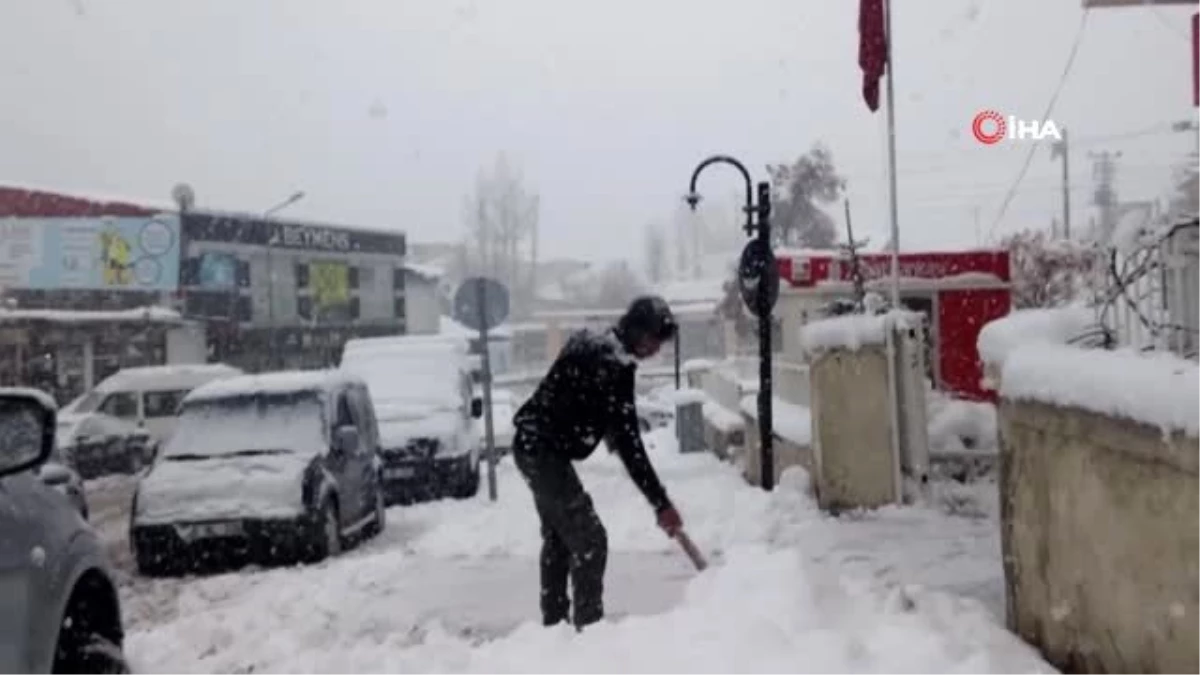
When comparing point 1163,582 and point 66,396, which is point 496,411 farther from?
point 1163,582

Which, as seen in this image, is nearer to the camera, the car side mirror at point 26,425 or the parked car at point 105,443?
the car side mirror at point 26,425

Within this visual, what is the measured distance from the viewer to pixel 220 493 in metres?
12.1

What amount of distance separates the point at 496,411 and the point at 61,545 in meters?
24.1

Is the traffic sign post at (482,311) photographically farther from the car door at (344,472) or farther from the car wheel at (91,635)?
the car wheel at (91,635)

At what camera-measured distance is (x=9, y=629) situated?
415 cm

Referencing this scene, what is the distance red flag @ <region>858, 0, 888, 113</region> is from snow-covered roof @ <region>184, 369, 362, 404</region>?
591 cm

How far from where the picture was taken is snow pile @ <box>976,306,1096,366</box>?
5.99m

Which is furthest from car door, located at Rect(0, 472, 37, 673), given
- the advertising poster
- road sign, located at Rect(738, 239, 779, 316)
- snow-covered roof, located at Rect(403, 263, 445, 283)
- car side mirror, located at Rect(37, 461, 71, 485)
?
snow-covered roof, located at Rect(403, 263, 445, 283)

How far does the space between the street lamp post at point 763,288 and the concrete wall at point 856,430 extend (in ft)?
5.69

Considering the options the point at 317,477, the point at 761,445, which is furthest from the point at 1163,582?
the point at 761,445

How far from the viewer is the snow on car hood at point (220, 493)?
1203cm

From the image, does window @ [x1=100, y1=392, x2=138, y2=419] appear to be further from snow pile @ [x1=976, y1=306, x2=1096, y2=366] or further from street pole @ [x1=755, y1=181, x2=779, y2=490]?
snow pile @ [x1=976, y1=306, x2=1096, y2=366]

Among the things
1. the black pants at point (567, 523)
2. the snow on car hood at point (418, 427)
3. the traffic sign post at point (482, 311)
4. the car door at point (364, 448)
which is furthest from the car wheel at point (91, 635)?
the snow on car hood at point (418, 427)

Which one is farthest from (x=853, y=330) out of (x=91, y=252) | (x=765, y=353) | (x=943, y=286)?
(x=91, y=252)
